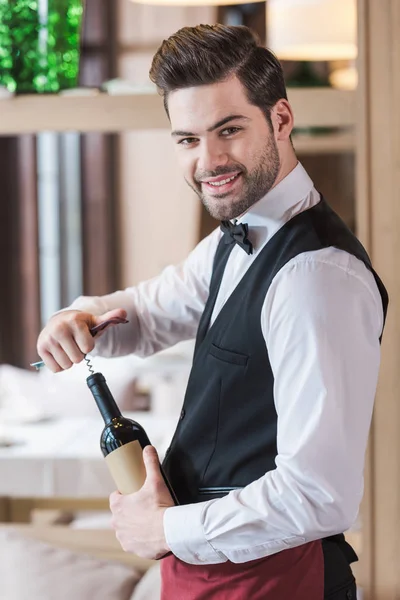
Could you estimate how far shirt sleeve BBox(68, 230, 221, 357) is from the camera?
1551 millimetres

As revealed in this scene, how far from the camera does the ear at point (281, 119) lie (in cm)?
123

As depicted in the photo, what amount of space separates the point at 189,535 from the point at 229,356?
0.24m

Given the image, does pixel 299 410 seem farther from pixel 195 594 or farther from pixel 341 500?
pixel 195 594

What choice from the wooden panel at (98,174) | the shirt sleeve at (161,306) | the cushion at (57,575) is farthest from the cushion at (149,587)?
the wooden panel at (98,174)

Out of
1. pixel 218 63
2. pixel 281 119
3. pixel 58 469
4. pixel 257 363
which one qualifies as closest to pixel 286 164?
pixel 281 119

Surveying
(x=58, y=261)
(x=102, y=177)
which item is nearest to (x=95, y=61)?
(x=102, y=177)

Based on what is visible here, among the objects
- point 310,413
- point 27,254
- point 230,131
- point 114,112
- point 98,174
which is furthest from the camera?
point 98,174

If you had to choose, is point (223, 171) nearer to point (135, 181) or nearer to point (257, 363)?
point (257, 363)

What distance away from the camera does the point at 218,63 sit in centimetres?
117

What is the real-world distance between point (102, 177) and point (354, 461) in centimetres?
382

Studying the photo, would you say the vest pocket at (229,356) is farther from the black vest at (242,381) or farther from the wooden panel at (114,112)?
the wooden panel at (114,112)

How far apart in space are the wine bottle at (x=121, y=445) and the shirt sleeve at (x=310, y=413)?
0.14 m

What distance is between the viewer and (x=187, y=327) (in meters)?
1.63

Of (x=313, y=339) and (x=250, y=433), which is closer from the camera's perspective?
(x=313, y=339)
